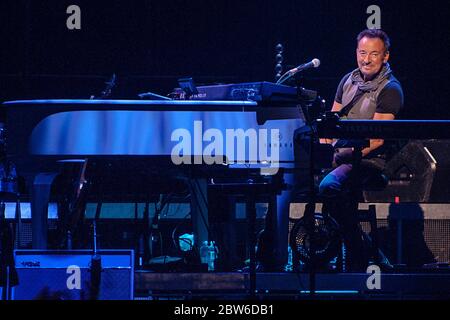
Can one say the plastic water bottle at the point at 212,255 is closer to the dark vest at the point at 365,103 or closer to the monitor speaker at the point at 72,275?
the dark vest at the point at 365,103

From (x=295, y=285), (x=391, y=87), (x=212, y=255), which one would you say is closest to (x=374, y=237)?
(x=295, y=285)

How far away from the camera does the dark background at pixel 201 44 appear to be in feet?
27.0

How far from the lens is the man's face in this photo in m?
5.11

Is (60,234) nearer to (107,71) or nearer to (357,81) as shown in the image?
(357,81)

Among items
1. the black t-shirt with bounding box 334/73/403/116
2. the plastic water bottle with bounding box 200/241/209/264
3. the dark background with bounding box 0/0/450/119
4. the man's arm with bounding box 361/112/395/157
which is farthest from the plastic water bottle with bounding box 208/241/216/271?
the dark background with bounding box 0/0/450/119

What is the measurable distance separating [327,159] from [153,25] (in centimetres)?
433

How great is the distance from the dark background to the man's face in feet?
10.0

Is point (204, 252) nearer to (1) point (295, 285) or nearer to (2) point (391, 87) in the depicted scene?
(1) point (295, 285)

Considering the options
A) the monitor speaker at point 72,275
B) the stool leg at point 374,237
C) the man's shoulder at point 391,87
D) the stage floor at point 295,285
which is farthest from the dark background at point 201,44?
the monitor speaker at point 72,275

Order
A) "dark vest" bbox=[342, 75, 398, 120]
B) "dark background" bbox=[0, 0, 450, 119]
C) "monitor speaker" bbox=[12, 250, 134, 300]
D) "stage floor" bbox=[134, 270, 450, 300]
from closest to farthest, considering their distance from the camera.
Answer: "monitor speaker" bbox=[12, 250, 134, 300] → "stage floor" bbox=[134, 270, 450, 300] → "dark vest" bbox=[342, 75, 398, 120] → "dark background" bbox=[0, 0, 450, 119]

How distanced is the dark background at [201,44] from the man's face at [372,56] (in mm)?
3055

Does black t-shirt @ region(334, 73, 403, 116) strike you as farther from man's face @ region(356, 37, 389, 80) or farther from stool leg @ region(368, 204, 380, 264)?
stool leg @ region(368, 204, 380, 264)

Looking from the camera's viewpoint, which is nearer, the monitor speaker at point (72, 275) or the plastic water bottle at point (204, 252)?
the monitor speaker at point (72, 275)
